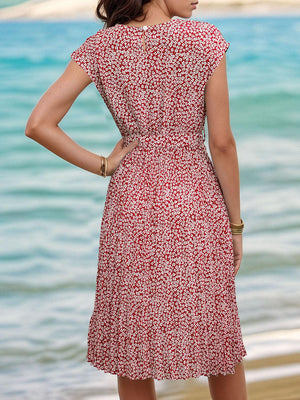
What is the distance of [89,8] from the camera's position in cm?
1370

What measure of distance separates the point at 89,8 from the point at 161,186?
1227 cm

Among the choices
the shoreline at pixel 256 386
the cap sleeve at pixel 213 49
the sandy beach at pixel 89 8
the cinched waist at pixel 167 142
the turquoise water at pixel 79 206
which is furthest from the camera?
the sandy beach at pixel 89 8

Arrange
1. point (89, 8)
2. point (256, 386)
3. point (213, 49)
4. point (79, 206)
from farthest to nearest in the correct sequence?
point (89, 8), point (79, 206), point (256, 386), point (213, 49)

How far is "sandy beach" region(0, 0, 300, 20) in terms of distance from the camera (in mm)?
13531

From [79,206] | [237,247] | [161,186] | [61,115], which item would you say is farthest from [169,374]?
[79,206]

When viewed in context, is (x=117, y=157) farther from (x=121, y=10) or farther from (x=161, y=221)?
(x=121, y=10)

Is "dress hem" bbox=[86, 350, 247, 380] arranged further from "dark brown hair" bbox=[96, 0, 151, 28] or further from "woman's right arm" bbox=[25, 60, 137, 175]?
"dark brown hair" bbox=[96, 0, 151, 28]

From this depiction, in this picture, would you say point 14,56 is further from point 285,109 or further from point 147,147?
point 147,147

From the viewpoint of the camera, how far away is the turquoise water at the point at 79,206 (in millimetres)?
3622

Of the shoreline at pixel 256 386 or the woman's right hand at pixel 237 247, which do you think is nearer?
the woman's right hand at pixel 237 247

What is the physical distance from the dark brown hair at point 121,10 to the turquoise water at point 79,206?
1.56 metres

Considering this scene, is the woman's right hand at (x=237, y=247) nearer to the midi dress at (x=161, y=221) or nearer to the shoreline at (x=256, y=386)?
the midi dress at (x=161, y=221)

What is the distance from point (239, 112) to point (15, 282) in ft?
22.5

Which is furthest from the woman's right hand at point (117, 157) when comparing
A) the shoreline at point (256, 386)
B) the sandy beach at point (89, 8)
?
the sandy beach at point (89, 8)
